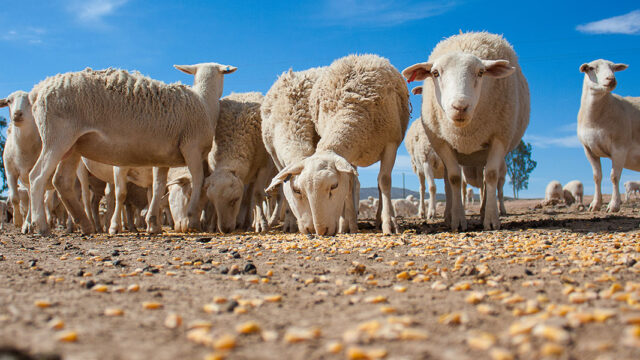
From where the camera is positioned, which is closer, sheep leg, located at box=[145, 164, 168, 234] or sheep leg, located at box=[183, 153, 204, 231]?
sheep leg, located at box=[183, 153, 204, 231]

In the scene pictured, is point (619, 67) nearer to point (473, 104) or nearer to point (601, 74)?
point (601, 74)

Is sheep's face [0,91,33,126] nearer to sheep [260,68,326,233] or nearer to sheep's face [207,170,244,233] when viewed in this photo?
sheep's face [207,170,244,233]

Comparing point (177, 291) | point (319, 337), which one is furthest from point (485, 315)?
point (177, 291)

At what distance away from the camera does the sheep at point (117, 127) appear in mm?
7324

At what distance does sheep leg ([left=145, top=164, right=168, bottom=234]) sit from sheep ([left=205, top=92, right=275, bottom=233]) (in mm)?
1011

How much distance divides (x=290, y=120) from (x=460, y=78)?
2.99 meters

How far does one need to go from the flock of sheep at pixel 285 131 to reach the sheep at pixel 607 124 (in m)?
4.25

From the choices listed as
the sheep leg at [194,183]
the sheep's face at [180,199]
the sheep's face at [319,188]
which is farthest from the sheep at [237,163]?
the sheep's face at [319,188]

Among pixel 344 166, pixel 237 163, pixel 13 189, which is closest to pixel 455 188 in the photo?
pixel 344 166

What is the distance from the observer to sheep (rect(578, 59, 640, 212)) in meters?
11.4

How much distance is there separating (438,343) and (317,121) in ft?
20.1

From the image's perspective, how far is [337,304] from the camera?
2730 millimetres

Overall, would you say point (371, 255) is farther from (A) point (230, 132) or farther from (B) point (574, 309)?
(A) point (230, 132)

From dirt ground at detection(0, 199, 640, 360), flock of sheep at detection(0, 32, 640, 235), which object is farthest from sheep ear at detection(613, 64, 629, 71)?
dirt ground at detection(0, 199, 640, 360)
